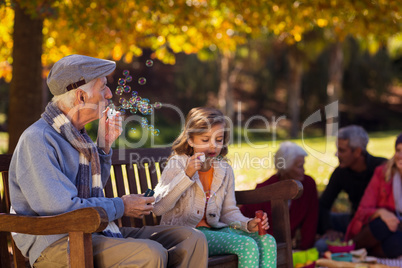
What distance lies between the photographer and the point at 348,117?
29.6 metres

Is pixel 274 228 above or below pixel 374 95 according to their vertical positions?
below

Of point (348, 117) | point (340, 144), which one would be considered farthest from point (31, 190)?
point (348, 117)

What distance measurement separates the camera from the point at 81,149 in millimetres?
2656

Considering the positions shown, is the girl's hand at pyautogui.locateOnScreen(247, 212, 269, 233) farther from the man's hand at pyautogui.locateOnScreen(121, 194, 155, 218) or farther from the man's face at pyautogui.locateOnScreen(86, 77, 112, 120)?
the man's face at pyautogui.locateOnScreen(86, 77, 112, 120)

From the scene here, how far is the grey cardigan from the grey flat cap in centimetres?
84

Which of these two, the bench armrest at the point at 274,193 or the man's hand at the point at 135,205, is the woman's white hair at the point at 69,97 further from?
the bench armrest at the point at 274,193

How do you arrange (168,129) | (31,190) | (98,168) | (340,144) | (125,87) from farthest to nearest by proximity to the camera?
(168,129)
(340,144)
(125,87)
(98,168)
(31,190)

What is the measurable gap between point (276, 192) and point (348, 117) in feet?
89.5

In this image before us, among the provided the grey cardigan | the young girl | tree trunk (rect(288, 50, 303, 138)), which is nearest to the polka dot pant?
the young girl

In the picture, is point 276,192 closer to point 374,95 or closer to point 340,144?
point 340,144

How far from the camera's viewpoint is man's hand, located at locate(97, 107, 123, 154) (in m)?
2.97

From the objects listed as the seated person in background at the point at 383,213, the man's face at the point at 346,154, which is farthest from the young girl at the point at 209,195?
the man's face at the point at 346,154

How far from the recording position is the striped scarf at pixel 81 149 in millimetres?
2637

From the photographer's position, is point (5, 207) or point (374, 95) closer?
point (5, 207)
